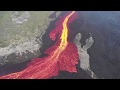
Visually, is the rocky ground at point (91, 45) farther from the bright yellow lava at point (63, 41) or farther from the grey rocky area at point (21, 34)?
the bright yellow lava at point (63, 41)

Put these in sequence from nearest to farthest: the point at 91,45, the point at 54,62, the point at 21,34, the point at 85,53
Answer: the point at 54,62 → the point at 85,53 → the point at 91,45 → the point at 21,34

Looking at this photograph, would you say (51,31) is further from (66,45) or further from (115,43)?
(115,43)

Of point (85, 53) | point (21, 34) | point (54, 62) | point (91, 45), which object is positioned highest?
point (21, 34)

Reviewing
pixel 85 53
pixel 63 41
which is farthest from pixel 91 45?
pixel 63 41

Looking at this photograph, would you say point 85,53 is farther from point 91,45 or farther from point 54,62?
point 54,62

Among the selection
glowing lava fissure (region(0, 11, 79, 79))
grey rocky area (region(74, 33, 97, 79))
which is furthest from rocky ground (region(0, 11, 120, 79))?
glowing lava fissure (region(0, 11, 79, 79))

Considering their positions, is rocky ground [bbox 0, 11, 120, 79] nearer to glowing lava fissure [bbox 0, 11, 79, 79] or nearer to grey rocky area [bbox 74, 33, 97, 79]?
grey rocky area [bbox 74, 33, 97, 79]

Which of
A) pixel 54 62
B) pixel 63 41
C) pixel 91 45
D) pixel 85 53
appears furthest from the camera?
pixel 63 41
